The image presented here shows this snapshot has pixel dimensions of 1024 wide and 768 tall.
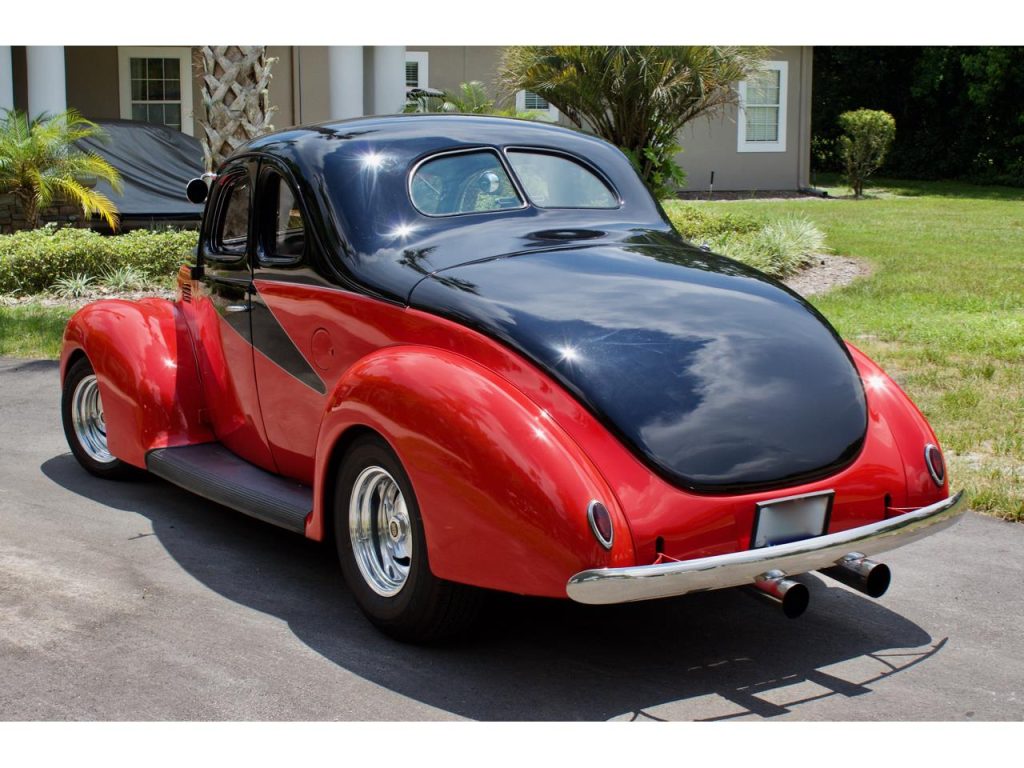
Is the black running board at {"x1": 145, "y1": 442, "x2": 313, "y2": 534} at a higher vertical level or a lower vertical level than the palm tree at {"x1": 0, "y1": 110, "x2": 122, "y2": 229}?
lower

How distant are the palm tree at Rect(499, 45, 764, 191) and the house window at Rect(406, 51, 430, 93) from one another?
6988 mm

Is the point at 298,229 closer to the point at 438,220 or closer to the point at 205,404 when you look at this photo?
the point at 438,220

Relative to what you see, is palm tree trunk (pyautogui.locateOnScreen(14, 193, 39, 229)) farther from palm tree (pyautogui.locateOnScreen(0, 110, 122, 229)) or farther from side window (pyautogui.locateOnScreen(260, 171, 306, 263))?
side window (pyautogui.locateOnScreen(260, 171, 306, 263))

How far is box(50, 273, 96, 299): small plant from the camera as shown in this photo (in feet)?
41.0

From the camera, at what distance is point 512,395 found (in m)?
4.00

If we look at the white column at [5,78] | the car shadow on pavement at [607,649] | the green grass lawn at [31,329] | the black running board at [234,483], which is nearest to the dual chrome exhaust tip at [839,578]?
the car shadow on pavement at [607,649]

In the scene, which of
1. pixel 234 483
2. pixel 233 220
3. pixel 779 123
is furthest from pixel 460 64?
pixel 234 483

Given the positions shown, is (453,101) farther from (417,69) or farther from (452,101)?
(417,69)

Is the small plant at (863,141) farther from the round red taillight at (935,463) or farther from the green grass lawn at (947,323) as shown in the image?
the round red taillight at (935,463)

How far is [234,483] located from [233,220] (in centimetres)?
145

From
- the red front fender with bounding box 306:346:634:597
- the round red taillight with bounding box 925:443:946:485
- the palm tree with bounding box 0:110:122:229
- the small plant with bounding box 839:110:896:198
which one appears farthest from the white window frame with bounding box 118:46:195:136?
the round red taillight with bounding box 925:443:946:485

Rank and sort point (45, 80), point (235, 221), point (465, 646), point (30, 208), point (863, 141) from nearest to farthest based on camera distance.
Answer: point (465, 646) < point (235, 221) < point (30, 208) < point (45, 80) < point (863, 141)

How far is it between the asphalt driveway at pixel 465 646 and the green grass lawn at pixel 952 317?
129cm

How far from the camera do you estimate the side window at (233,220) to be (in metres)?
5.82
